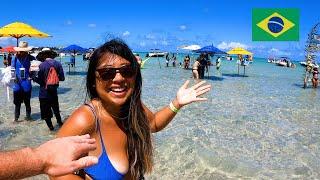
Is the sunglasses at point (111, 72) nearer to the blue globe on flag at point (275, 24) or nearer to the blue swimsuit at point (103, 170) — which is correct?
the blue swimsuit at point (103, 170)

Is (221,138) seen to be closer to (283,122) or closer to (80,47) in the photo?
(283,122)

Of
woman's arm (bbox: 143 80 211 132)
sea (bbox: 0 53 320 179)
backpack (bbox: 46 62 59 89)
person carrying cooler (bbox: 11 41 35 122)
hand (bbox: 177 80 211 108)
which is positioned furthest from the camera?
person carrying cooler (bbox: 11 41 35 122)

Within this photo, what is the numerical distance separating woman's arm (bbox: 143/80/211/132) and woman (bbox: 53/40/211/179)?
1.13 feet

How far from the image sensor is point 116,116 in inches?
101

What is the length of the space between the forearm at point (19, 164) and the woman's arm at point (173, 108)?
1650mm

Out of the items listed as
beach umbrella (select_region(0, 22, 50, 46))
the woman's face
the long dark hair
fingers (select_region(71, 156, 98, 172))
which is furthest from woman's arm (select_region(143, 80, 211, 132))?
beach umbrella (select_region(0, 22, 50, 46))

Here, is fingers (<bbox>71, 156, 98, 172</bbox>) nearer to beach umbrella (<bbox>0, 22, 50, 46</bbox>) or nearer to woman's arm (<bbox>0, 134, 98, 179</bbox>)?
woman's arm (<bbox>0, 134, 98, 179</bbox>)

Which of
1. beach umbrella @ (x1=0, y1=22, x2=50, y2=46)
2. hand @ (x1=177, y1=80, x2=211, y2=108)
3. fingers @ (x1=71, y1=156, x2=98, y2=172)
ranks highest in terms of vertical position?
beach umbrella @ (x1=0, y1=22, x2=50, y2=46)

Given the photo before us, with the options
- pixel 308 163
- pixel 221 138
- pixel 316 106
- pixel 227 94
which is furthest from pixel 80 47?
pixel 308 163

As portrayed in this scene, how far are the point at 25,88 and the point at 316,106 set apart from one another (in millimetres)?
10671

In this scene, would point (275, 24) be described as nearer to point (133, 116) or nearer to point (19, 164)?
point (133, 116)

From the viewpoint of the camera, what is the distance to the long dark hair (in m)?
2.56

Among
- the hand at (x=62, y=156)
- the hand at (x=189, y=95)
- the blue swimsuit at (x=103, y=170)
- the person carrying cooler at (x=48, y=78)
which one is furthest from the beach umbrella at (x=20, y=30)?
the hand at (x=62, y=156)

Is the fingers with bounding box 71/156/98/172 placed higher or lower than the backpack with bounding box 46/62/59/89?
lower
